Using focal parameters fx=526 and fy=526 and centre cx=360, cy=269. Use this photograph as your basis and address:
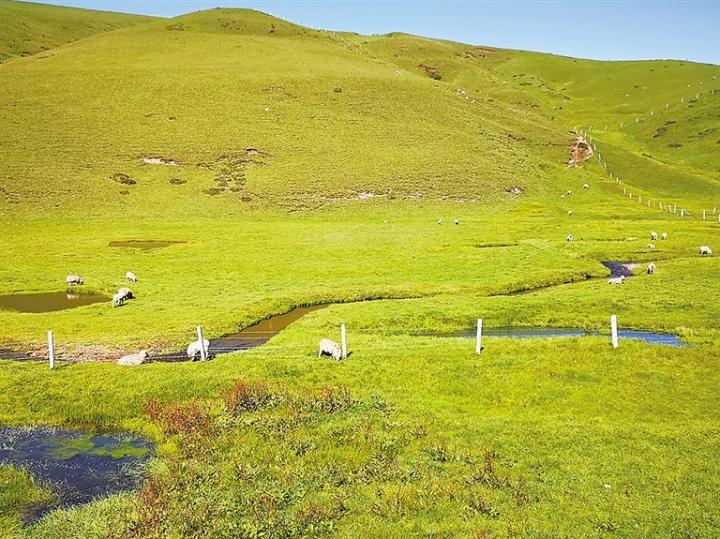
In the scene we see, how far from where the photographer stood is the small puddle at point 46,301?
41.0 m

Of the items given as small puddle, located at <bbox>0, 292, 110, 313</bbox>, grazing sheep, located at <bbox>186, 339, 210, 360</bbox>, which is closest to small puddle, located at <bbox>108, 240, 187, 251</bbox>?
small puddle, located at <bbox>0, 292, 110, 313</bbox>

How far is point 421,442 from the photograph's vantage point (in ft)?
63.1

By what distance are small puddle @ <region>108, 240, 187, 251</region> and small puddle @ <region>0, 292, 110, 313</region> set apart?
17260mm

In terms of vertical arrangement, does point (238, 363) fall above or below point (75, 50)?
below

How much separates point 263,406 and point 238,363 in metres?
5.77

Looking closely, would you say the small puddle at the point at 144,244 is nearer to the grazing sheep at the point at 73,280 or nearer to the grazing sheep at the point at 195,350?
the grazing sheep at the point at 73,280

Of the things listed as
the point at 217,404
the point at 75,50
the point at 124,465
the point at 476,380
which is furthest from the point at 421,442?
the point at 75,50

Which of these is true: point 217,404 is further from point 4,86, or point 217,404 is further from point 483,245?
point 4,86

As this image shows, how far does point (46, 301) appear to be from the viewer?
42.9 m

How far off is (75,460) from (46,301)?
28.3m

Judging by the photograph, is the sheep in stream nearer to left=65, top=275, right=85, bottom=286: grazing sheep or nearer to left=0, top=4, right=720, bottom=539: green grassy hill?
left=0, top=4, right=720, bottom=539: green grassy hill

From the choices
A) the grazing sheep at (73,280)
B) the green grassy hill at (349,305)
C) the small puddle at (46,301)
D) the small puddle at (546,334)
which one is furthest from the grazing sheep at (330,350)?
the grazing sheep at (73,280)

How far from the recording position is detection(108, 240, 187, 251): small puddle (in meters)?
62.4

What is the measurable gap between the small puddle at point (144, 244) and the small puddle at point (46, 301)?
17260 millimetres
